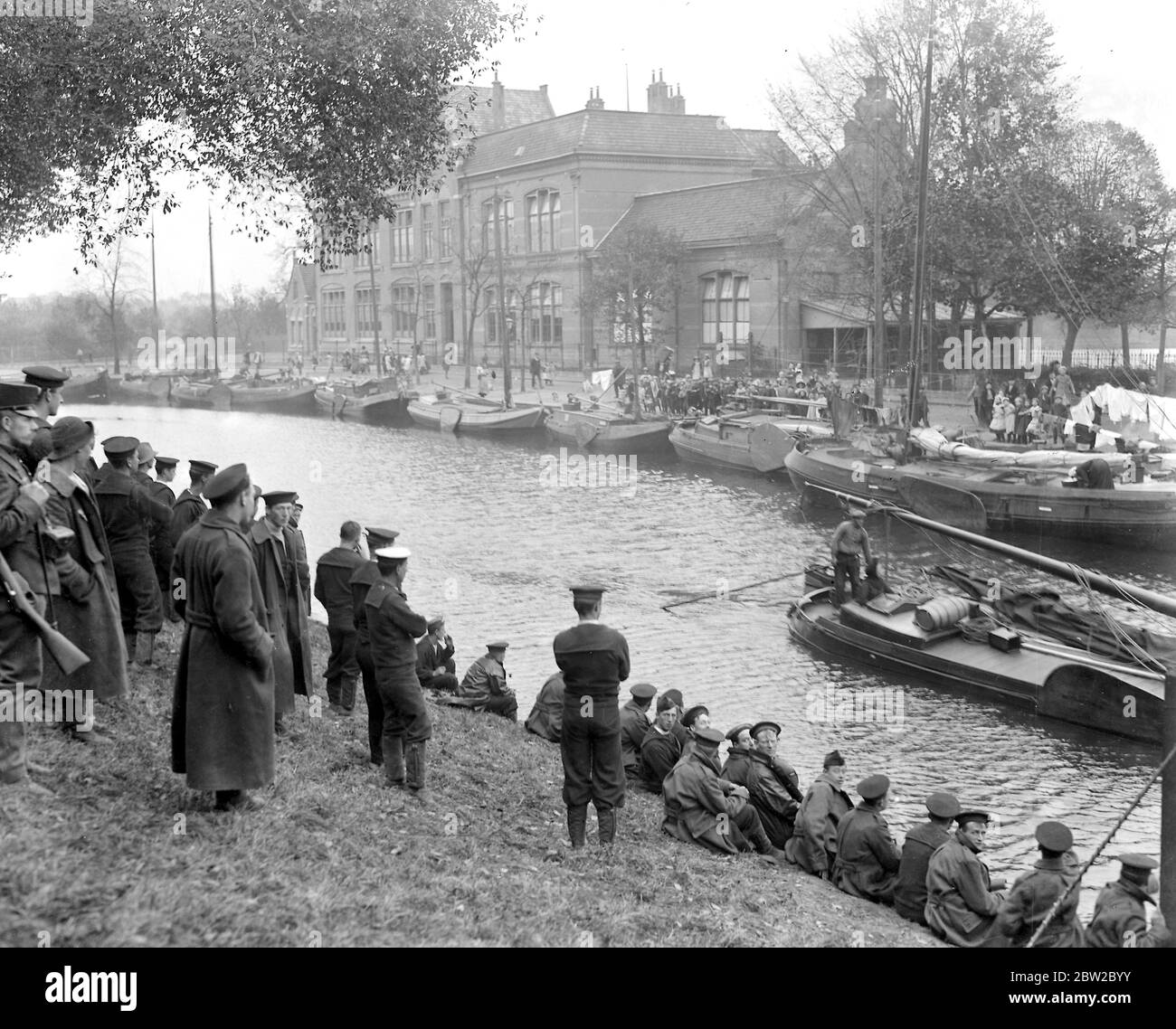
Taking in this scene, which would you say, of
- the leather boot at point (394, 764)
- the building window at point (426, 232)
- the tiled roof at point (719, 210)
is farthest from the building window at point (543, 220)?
the leather boot at point (394, 764)

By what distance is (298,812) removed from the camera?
7281 mm

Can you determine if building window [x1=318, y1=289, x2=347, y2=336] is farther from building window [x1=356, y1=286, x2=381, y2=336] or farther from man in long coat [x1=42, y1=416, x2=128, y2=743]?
man in long coat [x1=42, y1=416, x2=128, y2=743]

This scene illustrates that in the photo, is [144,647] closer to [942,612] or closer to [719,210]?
[942,612]

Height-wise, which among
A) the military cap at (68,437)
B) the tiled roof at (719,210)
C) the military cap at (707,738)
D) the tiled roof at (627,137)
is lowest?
the military cap at (707,738)

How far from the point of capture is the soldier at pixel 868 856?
8914 millimetres

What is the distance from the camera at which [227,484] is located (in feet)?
21.8

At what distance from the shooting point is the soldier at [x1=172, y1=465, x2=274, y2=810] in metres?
6.51

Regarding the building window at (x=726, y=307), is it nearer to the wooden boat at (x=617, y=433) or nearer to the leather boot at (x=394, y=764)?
the wooden boat at (x=617, y=433)

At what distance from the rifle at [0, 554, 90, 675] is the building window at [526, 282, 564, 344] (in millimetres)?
55159

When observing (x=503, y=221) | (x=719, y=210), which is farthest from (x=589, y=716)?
(x=503, y=221)

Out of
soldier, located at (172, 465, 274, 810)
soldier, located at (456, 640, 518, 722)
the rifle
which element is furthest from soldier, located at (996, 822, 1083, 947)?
the rifle

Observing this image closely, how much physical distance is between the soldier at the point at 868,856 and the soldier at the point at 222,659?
4.50 m
